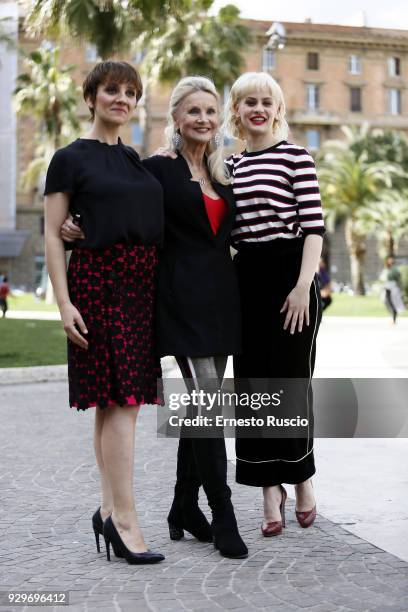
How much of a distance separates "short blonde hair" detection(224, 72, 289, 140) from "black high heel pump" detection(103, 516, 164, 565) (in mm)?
1846

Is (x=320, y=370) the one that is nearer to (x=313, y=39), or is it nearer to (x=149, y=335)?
(x=149, y=335)

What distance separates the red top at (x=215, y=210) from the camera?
3936 millimetres

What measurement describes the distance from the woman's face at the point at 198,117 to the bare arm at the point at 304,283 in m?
0.62

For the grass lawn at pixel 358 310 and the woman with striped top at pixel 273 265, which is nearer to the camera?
the woman with striped top at pixel 273 265

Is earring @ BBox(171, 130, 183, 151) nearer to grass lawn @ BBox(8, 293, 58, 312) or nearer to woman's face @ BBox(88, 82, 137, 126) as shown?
woman's face @ BBox(88, 82, 137, 126)

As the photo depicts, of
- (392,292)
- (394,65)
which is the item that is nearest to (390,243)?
(392,292)

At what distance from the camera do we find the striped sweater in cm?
407

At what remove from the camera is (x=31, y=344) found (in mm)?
15977

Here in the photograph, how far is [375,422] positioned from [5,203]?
57572 millimetres

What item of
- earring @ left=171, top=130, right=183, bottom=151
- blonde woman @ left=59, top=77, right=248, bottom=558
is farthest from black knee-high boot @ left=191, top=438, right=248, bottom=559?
earring @ left=171, top=130, right=183, bottom=151

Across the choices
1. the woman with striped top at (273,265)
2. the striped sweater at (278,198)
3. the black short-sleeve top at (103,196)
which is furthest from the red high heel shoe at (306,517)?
the black short-sleeve top at (103,196)

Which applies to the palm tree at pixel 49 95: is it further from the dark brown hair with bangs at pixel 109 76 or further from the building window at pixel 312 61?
the building window at pixel 312 61

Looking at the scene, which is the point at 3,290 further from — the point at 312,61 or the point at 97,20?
the point at 312,61

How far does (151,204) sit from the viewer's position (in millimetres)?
3771
